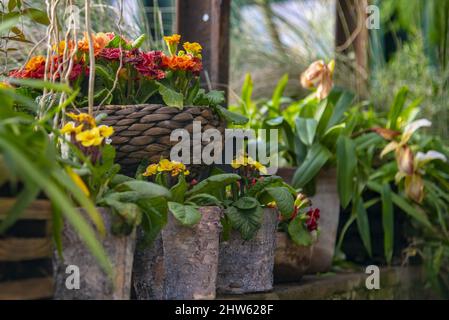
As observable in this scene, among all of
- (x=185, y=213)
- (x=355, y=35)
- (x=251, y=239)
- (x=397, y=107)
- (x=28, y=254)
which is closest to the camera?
(x=28, y=254)

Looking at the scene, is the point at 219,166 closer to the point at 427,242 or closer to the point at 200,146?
the point at 200,146

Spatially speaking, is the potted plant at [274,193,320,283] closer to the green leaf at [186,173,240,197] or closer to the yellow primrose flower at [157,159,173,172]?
the green leaf at [186,173,240,197]

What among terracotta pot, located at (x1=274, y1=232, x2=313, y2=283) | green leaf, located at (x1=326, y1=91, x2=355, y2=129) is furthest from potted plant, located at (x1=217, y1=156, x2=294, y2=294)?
green leaf, located at (x1=326, y1=91, x2=355, y2=129)

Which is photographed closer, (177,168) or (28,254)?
(28,254)

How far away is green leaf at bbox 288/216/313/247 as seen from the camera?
1.77m

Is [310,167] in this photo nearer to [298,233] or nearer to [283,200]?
[298,233]

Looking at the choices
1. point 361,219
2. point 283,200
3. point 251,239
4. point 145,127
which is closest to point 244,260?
point 251,239

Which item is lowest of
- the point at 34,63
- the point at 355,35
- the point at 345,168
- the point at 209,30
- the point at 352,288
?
the point at 352,288

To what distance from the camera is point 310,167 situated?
2148 mm

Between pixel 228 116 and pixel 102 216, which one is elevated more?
pixel 228 116

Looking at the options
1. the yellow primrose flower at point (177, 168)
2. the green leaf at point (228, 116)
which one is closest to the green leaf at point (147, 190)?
the yellow primrose flower at point (177, 168)

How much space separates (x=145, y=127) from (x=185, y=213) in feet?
0.81

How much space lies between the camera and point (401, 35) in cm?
463

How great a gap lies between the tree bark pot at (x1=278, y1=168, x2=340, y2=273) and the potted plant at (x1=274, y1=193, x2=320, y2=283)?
0.93 ft
